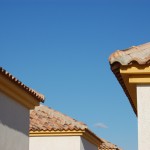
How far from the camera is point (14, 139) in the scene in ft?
37.7

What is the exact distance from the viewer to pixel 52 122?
18359mm

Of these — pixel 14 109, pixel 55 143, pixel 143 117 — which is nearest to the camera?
pixel 143 117

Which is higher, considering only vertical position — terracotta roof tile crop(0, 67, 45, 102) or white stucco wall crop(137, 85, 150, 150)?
terracotta roof tile crop(0, 67, 45, 102)

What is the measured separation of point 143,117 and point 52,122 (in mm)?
11474

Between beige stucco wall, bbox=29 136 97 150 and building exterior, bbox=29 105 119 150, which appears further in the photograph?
beige stucco wall, bbox=29 136 97 150

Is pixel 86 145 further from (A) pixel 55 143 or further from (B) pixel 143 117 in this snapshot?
(B) pixel 143 117

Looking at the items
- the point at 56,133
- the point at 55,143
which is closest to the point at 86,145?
the point at 55,143

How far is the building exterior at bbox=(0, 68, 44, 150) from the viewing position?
1039 cm

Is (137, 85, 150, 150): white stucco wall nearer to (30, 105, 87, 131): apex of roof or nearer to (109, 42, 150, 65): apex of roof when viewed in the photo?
(109, 42, 150, 65): apex of roof

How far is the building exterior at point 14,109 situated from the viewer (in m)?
10.4

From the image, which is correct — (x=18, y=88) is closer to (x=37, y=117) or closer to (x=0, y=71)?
(x=0, y=71)

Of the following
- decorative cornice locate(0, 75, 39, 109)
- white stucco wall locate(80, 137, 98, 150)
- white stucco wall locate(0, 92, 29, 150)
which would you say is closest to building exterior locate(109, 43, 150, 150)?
decorative cornice locate(0, 75, 39, 109)

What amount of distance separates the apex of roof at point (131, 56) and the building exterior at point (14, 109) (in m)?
3.34

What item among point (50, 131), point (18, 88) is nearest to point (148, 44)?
point (18, 88)
